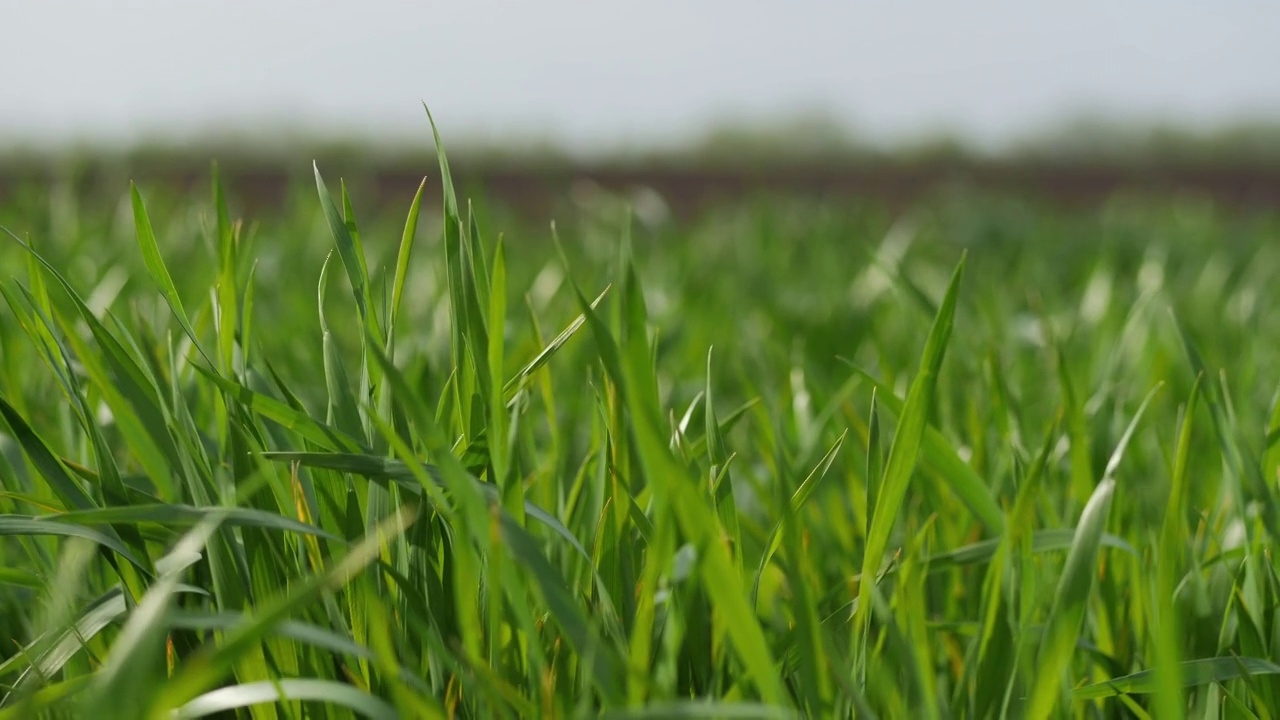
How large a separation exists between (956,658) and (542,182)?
14.6 feet

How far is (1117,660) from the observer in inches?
19.8

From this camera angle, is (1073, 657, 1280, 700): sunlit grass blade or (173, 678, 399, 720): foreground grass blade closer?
(173, 678, 399, 720): foreground grass blade

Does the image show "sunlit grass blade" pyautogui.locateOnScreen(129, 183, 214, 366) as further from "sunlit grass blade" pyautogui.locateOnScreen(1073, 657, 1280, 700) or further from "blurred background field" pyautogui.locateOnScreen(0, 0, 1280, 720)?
"sunlit grass blade" pyautogui.locateOnScreen(1073, 657, 1280, 700)

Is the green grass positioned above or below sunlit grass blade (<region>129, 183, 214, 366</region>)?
below

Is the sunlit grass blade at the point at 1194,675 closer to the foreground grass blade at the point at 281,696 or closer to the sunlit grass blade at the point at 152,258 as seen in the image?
the foreground grass blade at the point at 281,696

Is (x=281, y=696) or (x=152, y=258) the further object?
(x=152, y=258)

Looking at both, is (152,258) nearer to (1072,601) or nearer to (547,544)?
(547,544)

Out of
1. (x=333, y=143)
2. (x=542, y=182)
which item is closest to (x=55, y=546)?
(x=542, y=182)

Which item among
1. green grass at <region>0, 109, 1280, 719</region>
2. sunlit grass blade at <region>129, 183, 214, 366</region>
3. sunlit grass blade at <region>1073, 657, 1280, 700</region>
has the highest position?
sunlit grass blade at <region>129, 183, 214, 366</region>

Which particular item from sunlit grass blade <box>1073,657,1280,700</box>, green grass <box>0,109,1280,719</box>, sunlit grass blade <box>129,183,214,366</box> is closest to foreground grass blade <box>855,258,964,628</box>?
green grass <box>0,109,1280,719</box>

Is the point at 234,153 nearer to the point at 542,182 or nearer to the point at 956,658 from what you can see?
the point at 542,182

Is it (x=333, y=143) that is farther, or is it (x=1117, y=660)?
(x=333, y=143)

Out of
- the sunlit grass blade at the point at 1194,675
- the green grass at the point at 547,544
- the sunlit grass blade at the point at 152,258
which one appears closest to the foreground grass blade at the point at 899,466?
the green grass at the point at 547,544

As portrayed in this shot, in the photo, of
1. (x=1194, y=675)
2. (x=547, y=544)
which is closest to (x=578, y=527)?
(x=547, y=544)
